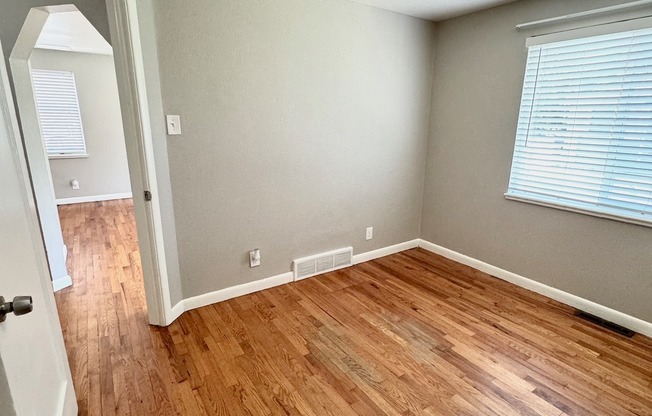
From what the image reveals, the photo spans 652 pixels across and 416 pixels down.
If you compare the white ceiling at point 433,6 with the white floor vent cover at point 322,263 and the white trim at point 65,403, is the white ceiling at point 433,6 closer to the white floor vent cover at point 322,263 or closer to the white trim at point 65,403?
the white floor vent cover at point 322,263

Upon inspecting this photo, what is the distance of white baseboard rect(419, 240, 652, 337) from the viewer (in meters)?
2.25

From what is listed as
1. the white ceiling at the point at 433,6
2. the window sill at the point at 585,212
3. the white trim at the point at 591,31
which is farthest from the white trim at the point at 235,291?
the white trim at the point at 591,31

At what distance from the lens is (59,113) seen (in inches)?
205

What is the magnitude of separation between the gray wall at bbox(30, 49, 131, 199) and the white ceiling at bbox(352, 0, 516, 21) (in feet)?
15.8

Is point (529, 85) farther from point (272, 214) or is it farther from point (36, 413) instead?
point (36, 413)

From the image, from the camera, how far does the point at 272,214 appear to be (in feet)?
8.69

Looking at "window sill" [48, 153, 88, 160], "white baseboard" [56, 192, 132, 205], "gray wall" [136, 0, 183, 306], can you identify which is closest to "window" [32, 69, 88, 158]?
"window sill" [48, 153, 88, 160]

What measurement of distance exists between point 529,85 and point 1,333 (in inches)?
127

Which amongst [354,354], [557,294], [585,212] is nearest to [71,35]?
[354,354]

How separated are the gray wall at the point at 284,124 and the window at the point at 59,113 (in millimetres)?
4498

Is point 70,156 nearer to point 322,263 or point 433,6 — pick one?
point 322,263

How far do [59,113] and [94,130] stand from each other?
496mm

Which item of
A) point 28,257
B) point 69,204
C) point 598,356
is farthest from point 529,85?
point 69,204

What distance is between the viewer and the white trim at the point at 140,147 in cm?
176
